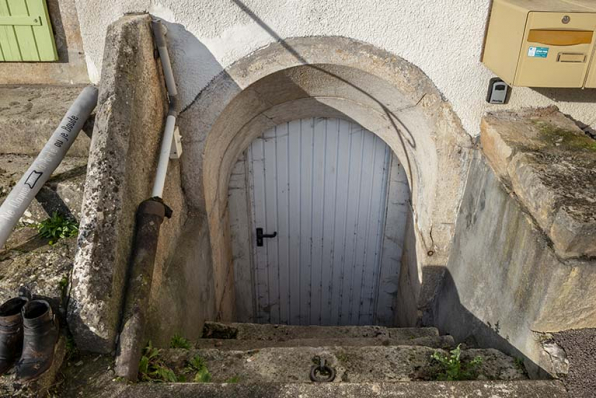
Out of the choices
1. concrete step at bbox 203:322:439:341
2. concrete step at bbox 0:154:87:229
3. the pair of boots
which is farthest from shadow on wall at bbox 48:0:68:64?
concrete step at bbox 203:322:439:341

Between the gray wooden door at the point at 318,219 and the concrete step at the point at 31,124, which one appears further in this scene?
the gray wooden door at the point at 318,219

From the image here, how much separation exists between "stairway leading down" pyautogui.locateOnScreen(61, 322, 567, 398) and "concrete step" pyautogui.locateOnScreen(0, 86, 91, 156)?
2.04 metres

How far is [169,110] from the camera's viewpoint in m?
3.82

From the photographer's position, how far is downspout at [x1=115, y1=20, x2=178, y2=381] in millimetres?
2703

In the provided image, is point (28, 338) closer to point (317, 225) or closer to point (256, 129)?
point (256, 129)

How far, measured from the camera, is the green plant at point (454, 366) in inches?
117

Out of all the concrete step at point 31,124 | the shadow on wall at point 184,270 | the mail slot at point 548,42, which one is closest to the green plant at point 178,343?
the shadow on wall at point 184,270

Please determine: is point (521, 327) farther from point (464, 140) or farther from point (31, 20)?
point (31, 20)

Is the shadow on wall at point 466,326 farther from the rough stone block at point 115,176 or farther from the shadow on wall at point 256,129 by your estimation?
the rough stone block at point 115,176

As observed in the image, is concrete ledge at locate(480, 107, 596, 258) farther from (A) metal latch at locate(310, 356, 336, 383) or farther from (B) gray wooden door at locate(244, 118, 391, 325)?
(B) gray wooden door at locate(244, 118, 391, 325)

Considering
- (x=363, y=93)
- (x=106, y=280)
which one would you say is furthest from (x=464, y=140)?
(x=106, y=280)

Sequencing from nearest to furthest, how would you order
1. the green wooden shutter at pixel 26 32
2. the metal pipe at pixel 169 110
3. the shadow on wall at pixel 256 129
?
the metal pipe at pixel 169 110 → the shadow on wall at pixel 256 129 → the green wooden shutter at pixel 26 32

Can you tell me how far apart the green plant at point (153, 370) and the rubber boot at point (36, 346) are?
52 cm

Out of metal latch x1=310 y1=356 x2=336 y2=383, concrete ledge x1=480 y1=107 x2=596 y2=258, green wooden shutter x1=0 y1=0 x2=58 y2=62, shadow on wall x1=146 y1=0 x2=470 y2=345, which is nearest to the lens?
concrete ledge x1=480 y1=107 x2=596 y2=258
